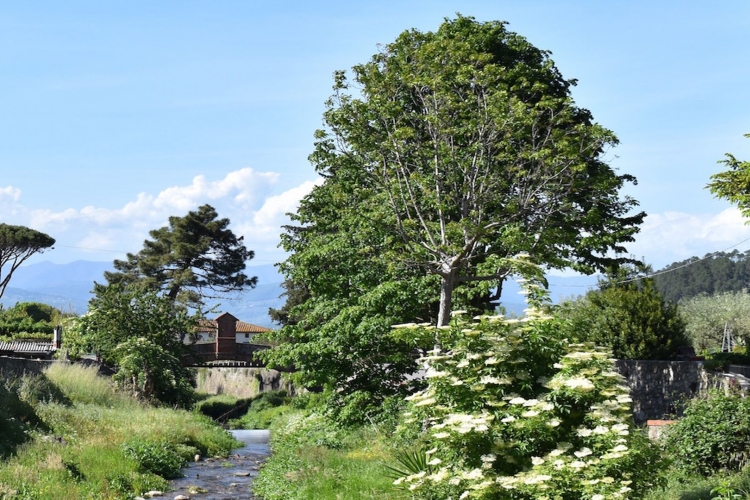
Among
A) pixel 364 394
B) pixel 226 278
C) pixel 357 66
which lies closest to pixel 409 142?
pixel 357 66

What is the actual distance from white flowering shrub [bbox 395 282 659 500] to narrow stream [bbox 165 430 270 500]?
8.24m

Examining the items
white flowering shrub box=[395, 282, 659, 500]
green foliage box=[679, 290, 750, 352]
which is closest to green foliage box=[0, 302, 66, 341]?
white flowering shrub box=[395, 282, 659, 500]

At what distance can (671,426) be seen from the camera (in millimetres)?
14570

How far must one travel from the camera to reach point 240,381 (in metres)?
52.9

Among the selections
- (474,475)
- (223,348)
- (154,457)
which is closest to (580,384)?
(474,475)

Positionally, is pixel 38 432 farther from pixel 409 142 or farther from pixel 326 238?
pixel 409 142

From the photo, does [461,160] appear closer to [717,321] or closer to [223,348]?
[223,348]

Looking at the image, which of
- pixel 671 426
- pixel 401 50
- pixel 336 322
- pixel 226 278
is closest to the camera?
A: pixel 671 426

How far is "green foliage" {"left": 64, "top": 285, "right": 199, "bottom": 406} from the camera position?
31.9 m

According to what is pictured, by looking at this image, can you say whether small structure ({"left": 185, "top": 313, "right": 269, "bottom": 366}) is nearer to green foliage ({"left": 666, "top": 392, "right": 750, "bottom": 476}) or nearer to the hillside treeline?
green foliage ({"left": 666, "top": 392, "right": 750, "bottom": 476})

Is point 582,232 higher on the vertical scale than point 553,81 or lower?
lower

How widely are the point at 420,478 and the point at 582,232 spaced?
46.9 feet

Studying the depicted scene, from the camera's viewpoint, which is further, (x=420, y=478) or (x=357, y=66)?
(x=357, y=66)

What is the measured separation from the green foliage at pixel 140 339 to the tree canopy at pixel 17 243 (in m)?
31.9
